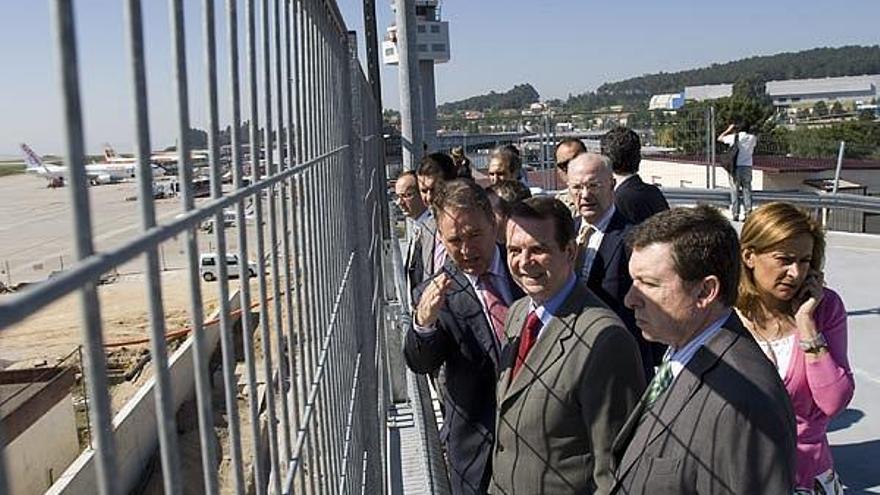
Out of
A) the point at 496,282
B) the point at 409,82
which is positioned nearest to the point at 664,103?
the point at 409,82

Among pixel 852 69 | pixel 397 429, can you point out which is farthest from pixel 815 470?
pixel 852 69

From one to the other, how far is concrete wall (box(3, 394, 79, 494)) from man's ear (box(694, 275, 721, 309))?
1410 mm

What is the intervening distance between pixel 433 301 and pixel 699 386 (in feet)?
3.61

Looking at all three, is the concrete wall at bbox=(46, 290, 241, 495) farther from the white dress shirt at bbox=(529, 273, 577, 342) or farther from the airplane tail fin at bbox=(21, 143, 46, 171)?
the white dress shirt at bbox=(529, 273, 577, 342)

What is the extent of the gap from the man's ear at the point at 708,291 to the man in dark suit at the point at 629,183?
1.88 m

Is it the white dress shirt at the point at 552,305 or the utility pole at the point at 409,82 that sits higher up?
the utility pole at the point at 409,82

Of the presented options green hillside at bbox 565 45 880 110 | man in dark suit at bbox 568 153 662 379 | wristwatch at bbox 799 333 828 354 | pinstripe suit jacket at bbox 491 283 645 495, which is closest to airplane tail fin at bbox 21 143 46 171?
pinstripe suit jacket at bbox 491 283 645 495

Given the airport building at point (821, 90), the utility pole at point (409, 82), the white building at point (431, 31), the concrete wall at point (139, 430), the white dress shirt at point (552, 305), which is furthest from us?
the airport building at point (821, 90)

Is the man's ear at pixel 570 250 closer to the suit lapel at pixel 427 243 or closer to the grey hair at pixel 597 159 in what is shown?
the grey hair at pixel 597 159

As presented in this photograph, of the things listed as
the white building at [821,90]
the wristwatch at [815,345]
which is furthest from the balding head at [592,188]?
the white building at [821,90]

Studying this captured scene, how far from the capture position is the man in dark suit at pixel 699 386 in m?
1.82

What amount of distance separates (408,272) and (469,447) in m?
2.17

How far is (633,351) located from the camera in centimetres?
227

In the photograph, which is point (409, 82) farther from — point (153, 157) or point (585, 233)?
point (153, 157)
